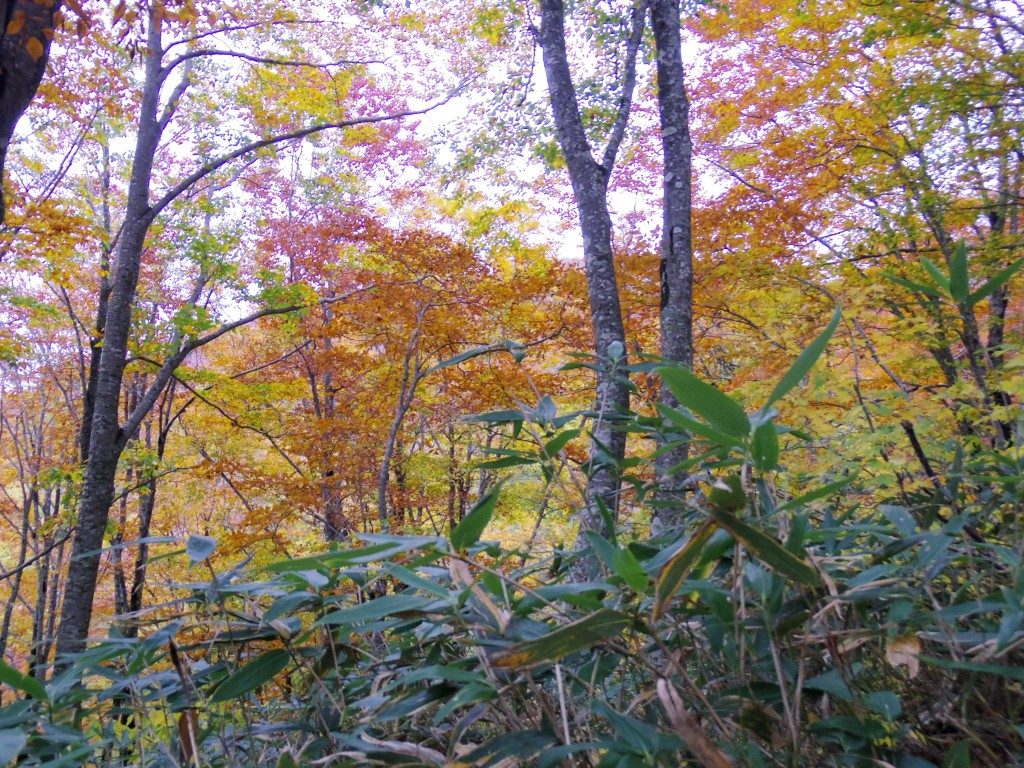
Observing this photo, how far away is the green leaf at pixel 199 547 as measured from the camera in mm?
784

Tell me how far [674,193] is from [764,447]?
15.6 ft

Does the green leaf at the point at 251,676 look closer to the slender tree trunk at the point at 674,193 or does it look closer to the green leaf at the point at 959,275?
the green leaf at the point at 959,275

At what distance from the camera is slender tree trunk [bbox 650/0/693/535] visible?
15.9ft

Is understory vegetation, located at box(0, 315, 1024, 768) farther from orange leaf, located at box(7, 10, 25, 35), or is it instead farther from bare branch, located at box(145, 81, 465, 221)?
bare branch, located at box(145, 81, 465, 221)

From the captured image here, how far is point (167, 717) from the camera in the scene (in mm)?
921

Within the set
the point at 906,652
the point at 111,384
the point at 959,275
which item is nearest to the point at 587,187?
the point at 959,275

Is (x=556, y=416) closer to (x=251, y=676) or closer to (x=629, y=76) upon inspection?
(x=251, y=676)

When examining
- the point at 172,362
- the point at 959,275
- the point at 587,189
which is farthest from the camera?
the point at 172,362

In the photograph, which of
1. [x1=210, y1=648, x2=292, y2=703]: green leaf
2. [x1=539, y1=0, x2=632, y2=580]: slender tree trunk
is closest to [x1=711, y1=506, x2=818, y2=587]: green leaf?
[x1=210, y1=648, x2=292, y2=703]: green leaf

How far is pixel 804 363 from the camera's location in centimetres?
57

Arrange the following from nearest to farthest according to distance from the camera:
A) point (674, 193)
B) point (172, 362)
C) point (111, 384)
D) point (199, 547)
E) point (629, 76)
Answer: point (199, 547)
point (674, 193)
point (629, 76)
point (111, 384)
point (172, 362)

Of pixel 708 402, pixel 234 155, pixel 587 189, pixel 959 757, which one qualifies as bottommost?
pixel 959 757

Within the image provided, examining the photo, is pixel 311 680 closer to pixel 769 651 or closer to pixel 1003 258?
pixel 769 651

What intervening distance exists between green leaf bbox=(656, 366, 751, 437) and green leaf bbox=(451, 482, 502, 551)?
23 cm
